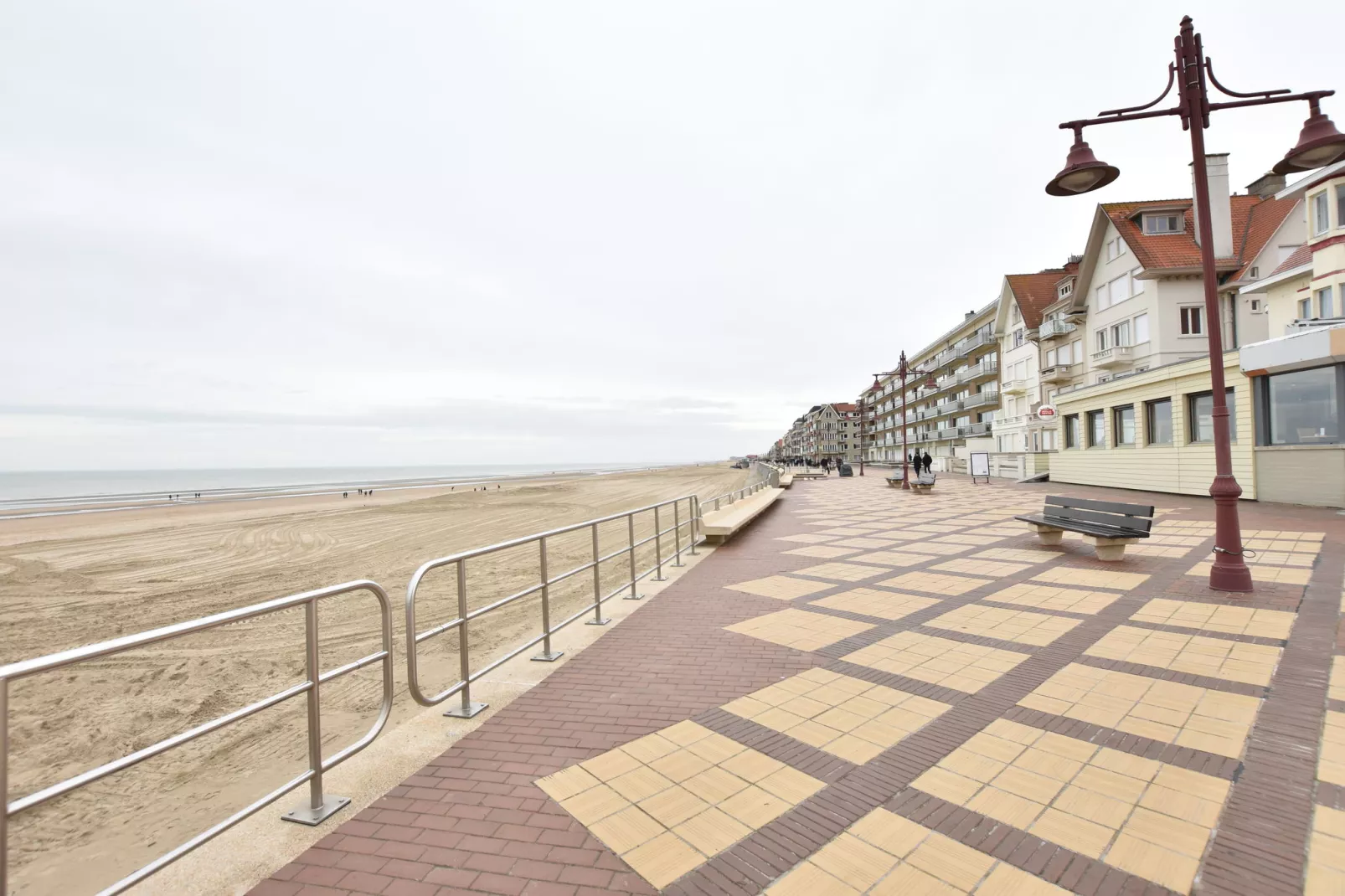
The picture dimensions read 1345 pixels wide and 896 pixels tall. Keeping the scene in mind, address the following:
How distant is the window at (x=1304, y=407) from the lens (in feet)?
42.8

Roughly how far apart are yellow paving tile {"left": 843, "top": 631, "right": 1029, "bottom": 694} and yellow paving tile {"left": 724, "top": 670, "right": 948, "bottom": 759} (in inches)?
15.0

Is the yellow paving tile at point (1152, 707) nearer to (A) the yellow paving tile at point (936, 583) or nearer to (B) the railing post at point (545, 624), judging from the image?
(A) the yellow paving tile at point (936, 583)

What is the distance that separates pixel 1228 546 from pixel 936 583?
288cm

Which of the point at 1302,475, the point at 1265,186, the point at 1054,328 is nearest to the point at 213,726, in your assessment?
the point at 1302,475

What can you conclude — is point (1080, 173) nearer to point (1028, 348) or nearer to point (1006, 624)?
point (1006, 624)

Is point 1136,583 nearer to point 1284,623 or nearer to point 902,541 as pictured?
point 1284,623

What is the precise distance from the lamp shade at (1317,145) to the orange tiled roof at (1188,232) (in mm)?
25154

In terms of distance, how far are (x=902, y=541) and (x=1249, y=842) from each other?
333 inches

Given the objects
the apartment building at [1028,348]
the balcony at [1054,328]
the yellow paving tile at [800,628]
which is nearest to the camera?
the yellow paving tile at [800,628]

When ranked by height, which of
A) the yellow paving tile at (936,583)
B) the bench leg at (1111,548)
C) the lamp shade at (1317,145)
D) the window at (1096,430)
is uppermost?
the lamp shade at (1317,145)

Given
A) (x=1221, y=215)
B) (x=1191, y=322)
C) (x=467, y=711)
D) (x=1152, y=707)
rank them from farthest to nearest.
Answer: (x=1191, y=322), (x=1221, y=215), (x=467, y=711), (x=1152, y=707)

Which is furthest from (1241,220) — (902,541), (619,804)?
(619,804)

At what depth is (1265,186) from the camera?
98.6 feet

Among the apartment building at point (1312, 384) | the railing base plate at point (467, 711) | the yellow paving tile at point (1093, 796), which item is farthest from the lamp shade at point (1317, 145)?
the railing base plate at point (467, 711)
